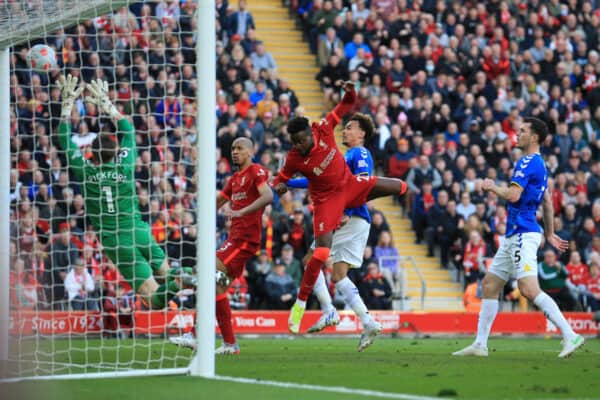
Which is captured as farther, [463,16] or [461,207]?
[463,16]

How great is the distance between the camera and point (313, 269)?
11703 mm

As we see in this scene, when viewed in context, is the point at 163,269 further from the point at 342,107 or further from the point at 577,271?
the point at 577,271

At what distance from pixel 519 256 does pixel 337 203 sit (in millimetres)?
2012

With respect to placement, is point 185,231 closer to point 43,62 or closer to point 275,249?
point 43,62

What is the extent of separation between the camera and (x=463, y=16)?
28266 millimetres

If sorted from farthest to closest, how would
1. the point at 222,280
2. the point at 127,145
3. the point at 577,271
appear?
the point at 577,271, the point at 127,145, the point at 222,280

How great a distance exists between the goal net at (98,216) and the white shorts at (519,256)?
333cm

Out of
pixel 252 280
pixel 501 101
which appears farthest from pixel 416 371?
pixel 501 101

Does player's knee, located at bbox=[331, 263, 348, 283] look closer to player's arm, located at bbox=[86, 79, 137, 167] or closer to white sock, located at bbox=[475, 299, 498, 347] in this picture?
white sock, located at bbox=[475, 299, 498, 347]

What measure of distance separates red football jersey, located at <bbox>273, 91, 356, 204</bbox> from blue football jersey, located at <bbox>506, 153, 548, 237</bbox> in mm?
1863

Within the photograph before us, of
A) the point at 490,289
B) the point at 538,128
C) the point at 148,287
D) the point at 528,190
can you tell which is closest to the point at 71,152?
the point at 148,287

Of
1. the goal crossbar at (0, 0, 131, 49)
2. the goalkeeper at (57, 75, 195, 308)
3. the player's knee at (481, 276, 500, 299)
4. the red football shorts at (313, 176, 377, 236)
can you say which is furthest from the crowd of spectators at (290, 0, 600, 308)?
the goal crossbar at (0, 0, 131, 49)

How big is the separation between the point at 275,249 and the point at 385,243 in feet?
7.47

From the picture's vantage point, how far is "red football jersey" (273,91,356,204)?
38.2 feet
